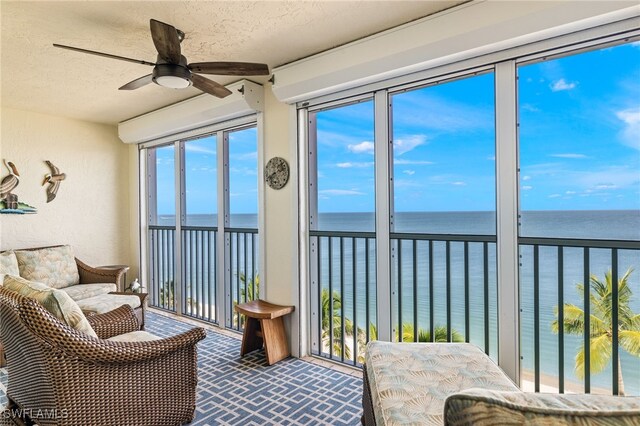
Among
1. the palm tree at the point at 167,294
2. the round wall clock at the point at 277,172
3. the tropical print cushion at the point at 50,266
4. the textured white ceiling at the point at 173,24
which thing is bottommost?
the palm tree at the point at 167,294

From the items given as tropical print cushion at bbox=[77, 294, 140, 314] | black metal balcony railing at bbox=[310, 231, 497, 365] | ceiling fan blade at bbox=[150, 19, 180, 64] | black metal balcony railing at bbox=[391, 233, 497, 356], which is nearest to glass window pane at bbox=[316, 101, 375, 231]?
black metal balcony railing at bbox=[310, 231, 497, 365]

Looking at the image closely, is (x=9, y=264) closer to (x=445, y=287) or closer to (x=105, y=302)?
(x=105, y=302)

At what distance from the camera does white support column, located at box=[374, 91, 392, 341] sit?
2.72 metres

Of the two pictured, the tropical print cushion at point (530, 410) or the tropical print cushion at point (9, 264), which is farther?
the tropical print cushion at point (9, 264)

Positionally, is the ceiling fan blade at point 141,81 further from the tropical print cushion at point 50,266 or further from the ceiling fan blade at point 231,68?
the tropical print cushion at point 50,266

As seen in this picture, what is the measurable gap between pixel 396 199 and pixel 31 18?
2.74m

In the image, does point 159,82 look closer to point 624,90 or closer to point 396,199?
point 396,199

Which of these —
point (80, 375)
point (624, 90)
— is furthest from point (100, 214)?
point (624, 90)

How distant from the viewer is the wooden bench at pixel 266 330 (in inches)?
118

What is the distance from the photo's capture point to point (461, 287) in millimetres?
2604

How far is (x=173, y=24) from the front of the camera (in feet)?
7.57

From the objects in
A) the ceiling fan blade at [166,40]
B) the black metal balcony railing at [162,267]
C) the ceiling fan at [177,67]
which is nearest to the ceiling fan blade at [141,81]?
the ceiling fan at [177,67]

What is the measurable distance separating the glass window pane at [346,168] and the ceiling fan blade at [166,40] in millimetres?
1373

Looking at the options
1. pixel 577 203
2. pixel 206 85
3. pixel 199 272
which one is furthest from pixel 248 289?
pixel 577 203
